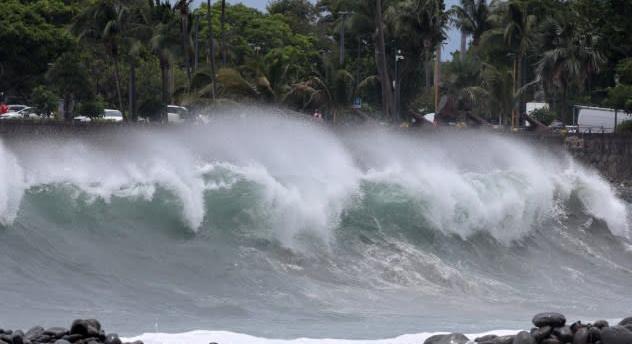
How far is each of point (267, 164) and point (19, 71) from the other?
143 ft

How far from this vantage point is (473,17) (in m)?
76.1

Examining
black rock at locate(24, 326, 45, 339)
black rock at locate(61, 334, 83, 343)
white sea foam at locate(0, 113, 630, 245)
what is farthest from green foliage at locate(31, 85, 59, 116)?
black rock at locate(61, 334, 83, 343)

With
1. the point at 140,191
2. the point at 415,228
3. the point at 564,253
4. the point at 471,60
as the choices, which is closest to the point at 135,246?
the point at 140,191

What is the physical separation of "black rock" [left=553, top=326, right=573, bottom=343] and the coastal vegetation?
32.3m

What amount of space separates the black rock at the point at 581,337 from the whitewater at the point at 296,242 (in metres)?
2.09

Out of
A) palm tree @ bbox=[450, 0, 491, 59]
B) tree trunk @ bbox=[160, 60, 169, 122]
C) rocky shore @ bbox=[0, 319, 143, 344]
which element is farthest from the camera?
palm tree @ bbox=[450, 0, 491, 59]

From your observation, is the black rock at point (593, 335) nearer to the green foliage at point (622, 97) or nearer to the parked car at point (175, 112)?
the parked car at point (175, 112)

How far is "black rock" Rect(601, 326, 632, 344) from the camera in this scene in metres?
11.4

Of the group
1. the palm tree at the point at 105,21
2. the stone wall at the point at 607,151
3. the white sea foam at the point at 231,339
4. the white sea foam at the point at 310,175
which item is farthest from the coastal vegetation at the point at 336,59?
the white sea foam at the point at 231,339

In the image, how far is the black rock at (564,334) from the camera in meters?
11.8

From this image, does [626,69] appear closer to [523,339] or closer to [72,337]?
[523,339]

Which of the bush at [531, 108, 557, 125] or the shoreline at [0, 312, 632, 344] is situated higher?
the shoreline at [0, 312, 632, 344]

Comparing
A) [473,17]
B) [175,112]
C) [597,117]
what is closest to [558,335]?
[175,112]

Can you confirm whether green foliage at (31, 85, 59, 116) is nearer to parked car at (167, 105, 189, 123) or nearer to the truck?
parked car at (167, 105, 189, 123)
